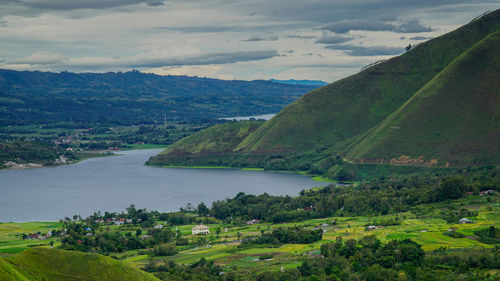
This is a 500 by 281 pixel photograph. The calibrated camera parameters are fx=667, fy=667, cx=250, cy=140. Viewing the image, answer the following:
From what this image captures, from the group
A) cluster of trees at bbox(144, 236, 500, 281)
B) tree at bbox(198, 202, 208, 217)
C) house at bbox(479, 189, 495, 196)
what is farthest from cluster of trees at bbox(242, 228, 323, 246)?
house at bbox(479, 189, 495, 196)

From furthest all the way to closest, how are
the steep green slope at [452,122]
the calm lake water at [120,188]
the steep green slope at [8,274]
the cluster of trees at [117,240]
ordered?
the steep green slope at [452,122] < the calm lake water at [120,188] < the cluster of trees at [117,240] < the steep green slope at [8,274]

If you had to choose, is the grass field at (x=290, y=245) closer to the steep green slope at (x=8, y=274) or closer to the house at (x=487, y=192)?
the house at (x=487, y=192)

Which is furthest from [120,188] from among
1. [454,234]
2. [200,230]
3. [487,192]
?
[454,234]

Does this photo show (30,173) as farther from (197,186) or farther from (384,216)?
(384,216)

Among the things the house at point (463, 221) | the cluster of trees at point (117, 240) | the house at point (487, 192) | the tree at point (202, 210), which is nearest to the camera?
the house at point (463, 221)

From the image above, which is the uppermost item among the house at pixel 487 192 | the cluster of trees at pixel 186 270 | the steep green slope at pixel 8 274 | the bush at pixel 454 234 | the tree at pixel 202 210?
the house at pixel 487 192

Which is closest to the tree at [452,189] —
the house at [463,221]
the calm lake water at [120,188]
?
the house at [463,221]

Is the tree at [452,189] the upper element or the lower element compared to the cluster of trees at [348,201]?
upper
